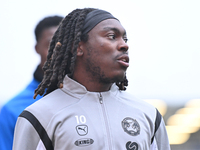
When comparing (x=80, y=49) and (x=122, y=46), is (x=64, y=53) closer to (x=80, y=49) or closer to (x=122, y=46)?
(x=80, y=49)

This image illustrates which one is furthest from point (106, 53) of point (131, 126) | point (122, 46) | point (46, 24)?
point (46, 24)

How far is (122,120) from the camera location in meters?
3.24

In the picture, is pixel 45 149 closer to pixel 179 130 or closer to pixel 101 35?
pixel 101 35

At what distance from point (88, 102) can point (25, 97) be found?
62.5 inches

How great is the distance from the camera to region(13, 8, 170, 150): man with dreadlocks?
3082mm

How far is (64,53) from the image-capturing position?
3479 millimetres

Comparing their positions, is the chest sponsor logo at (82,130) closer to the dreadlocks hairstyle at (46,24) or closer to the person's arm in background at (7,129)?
the person's arm in background at (7,129)

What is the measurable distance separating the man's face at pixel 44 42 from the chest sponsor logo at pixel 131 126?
6.03 ft

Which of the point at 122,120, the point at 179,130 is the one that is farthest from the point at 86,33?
the point at 179,130

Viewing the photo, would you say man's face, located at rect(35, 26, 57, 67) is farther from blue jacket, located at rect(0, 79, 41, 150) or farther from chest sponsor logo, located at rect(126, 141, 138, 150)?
chest sponsor logo, located at rect(126, 141, 138, 150)

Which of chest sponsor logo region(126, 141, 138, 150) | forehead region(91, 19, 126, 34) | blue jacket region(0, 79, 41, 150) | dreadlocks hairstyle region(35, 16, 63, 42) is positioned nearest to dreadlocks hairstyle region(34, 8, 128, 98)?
forehead region(91, 19, 126, 34)

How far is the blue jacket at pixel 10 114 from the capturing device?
4395 millimetres

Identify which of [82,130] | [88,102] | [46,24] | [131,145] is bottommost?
[131,145]

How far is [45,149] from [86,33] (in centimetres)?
95
